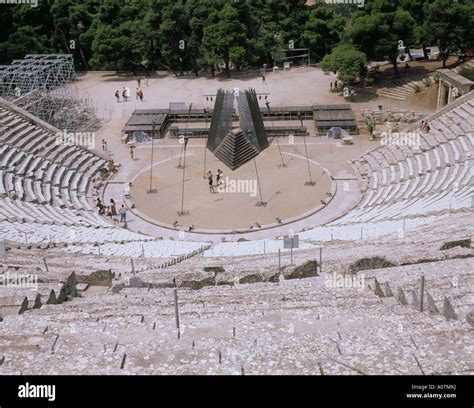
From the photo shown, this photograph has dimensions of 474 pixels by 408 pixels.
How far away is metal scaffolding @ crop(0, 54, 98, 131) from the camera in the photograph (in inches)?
1364

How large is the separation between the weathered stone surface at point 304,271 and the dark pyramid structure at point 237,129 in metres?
17.0

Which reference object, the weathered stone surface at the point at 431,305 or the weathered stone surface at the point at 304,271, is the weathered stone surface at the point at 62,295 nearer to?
the weathered stone surface at the point at 304,271

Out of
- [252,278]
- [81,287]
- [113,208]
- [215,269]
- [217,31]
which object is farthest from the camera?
[217,31]

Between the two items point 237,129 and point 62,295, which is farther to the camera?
point 237,129

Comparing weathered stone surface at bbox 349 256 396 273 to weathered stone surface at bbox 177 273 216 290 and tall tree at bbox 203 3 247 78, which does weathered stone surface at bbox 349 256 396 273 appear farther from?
tall tree at bbox 203 3 247 78

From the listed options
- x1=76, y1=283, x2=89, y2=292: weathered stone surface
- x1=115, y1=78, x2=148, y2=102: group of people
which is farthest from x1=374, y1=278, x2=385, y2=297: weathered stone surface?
x1=115, y1=78, x2=148, y2=102: group of people

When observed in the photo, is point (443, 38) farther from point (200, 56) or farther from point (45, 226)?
point (45, 226)

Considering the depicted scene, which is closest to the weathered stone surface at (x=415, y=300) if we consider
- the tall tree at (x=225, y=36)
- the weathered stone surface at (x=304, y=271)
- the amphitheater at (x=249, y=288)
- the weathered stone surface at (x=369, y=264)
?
the amphitheater at (x=249, y=288)

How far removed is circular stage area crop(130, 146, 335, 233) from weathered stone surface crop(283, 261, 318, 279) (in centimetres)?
949

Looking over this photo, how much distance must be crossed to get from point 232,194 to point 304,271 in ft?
43.1

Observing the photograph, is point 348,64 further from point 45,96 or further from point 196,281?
point 196,281

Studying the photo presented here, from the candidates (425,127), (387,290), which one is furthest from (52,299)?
(425,127)

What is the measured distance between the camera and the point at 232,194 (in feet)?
87.4
